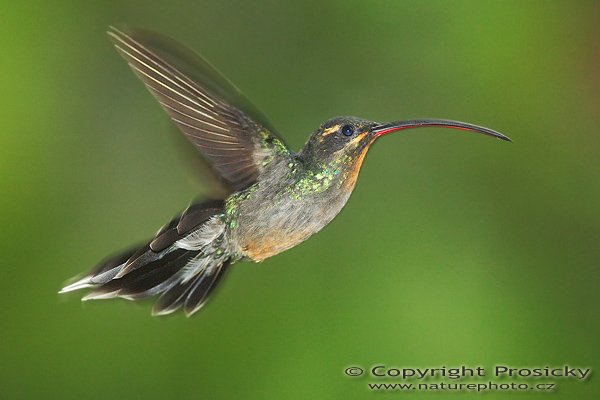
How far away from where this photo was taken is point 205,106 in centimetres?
92

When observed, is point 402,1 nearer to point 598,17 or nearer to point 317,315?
point 598,17

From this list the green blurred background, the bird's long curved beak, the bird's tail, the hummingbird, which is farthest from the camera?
the green blurred background

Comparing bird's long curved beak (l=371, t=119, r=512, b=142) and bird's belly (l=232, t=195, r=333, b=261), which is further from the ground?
bird's long curved beak (l=371, t=119, r=512, b=142)

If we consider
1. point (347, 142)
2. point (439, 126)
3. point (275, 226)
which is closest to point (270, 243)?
point (275, 226)

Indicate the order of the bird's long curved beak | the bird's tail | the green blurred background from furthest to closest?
the green blurred background < the bird's tail < the bird's long curved beak

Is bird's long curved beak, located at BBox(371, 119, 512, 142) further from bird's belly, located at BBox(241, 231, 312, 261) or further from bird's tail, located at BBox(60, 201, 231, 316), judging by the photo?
bird's tail, located at BBox(60, 201, 231, 316)

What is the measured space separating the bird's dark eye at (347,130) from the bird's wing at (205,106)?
3.5 inches

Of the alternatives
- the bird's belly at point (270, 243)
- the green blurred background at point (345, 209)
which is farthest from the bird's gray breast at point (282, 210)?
the green blurred background at point (345, 209)

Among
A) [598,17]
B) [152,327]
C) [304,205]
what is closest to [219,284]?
[304,205]

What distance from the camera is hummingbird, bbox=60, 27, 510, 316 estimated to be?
88 centimetres

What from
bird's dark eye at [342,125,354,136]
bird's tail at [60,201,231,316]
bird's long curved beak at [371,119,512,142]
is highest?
bird's dark eye at [342,125,354,136]

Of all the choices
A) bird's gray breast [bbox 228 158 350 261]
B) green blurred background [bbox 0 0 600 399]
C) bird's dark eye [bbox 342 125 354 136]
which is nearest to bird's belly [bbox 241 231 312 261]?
bird's gray breast [bbox 228 158 350 261]

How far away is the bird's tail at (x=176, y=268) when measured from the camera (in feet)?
3.34

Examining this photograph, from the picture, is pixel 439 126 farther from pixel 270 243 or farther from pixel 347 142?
pixel 270 243
